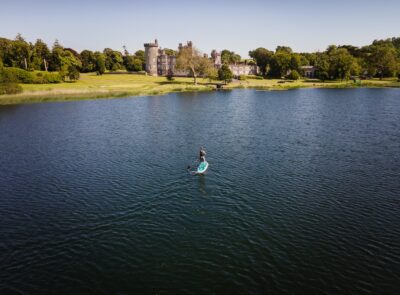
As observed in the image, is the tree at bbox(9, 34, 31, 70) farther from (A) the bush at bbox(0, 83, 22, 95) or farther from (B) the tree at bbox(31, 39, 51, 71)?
(A) the bush at bbox(0, 83, 22, 95)

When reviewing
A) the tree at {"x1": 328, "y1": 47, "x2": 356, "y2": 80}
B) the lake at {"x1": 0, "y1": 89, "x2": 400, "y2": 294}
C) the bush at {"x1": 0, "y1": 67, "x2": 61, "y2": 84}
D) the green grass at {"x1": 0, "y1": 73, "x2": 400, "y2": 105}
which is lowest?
the lake at {"x1": 0, "y1": 89, "x2": 400, "y2": 294}

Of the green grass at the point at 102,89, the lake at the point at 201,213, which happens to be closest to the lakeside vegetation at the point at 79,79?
the green grass at the point at 102,89

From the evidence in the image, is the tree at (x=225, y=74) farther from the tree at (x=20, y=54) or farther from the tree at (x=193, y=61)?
the tree at (x=20, y=54)

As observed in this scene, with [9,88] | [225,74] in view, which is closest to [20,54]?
[9,88]

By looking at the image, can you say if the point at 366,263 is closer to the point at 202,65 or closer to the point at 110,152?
the point at 110,152

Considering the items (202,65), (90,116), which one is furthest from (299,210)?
(202,65)

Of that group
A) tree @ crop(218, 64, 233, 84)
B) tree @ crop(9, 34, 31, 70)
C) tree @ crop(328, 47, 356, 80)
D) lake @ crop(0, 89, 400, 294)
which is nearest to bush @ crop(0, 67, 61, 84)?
tree @ crop(9, 34, 31, 70)

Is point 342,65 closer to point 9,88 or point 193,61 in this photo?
point 193,61
